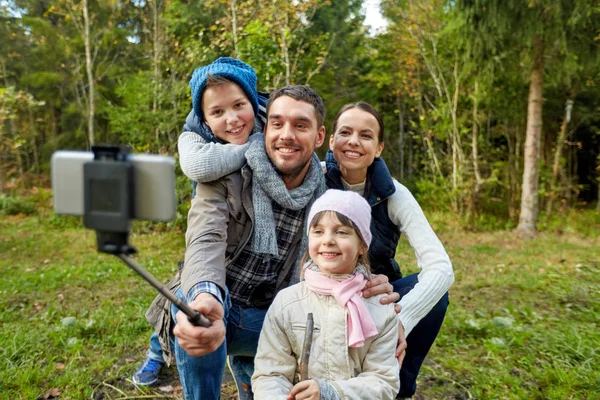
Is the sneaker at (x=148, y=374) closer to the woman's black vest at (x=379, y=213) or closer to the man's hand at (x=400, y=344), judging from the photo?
the woman's black vest at (x=379, y=213)

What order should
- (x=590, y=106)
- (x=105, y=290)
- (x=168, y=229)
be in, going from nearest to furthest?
(x=105, y=290) < (x=168, y=229) < (x=590, y=106)

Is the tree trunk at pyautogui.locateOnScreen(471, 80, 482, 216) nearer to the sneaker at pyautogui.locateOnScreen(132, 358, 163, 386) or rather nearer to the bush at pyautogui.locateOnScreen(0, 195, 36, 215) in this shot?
the sneaker at pyautogui.locateOnScreen(132, 358, 163, 386)

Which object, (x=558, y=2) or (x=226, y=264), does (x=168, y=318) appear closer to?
(x=226, y=264)

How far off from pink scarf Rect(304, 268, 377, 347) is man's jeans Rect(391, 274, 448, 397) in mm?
469

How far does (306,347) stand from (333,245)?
0.38 metres

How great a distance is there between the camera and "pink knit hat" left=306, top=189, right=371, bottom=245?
1805mm

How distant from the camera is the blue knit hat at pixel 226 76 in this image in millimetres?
2115

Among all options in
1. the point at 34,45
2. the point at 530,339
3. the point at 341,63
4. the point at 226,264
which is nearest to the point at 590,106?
the point at 341,63

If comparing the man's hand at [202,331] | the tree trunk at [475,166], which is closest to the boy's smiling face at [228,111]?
the man's hand at [202,331]

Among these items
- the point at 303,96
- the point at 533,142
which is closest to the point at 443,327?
the point at 303,96

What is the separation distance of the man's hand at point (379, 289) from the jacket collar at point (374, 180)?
433mm

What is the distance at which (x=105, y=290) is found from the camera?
17.3 feet

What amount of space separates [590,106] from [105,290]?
37.5ft

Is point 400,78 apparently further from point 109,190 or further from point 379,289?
point 109,190
